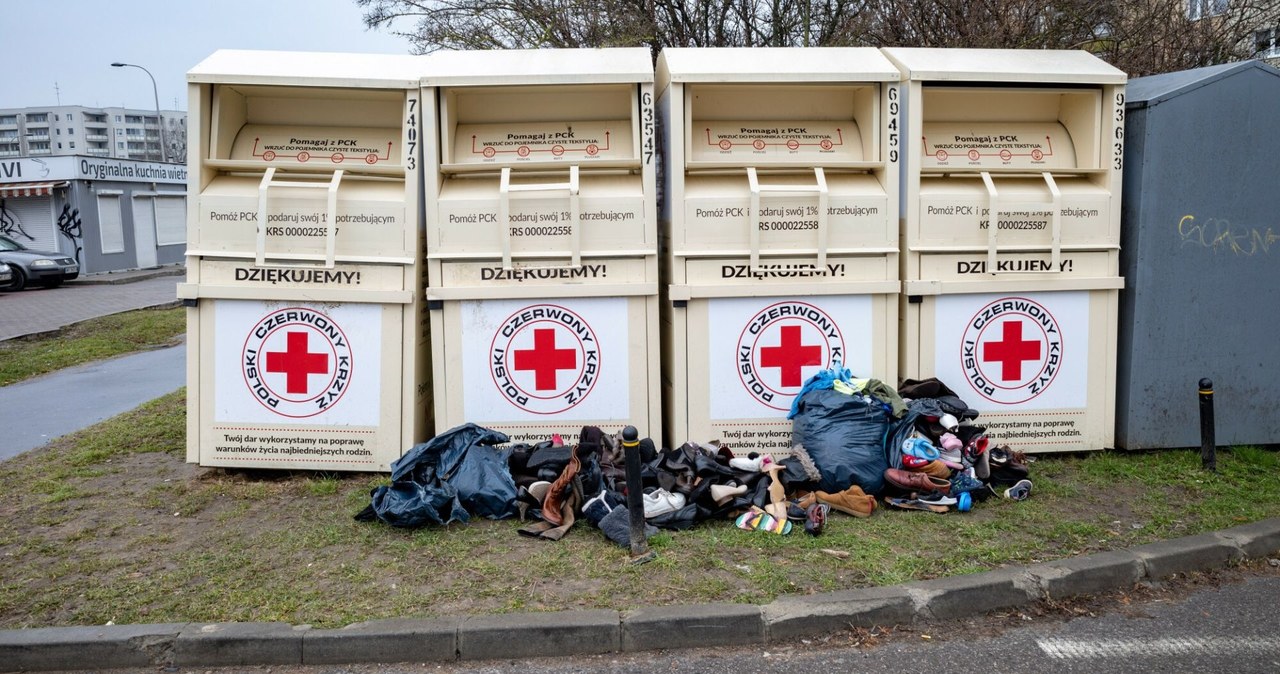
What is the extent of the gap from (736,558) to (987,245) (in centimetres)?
261

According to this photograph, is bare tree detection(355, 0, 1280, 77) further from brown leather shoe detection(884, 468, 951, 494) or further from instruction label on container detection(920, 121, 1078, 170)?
brown leather shoe detection(884, 468, 951, 494)

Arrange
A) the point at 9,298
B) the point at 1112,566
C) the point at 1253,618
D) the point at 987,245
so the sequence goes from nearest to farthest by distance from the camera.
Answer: the point at 1253,618, the point at 1112,566, the point at 987,245, the point at 9,298

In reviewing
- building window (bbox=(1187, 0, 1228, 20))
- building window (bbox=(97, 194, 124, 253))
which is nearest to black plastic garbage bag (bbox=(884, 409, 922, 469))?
building window (bbox=(1187, 0, 1228, 20))

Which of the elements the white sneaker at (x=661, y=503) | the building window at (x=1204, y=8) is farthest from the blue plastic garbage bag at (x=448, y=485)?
the building window at (x=1204, y=8)

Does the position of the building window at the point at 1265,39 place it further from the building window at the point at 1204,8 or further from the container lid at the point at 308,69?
the container lid at the point at 308,69

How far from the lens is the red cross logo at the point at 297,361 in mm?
5719

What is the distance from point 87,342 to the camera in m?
12.7

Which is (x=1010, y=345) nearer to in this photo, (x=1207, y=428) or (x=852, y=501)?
(x=1207, y=428)

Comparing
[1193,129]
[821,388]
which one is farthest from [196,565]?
[1193,129]

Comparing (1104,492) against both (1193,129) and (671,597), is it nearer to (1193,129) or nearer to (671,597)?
(1193,129)

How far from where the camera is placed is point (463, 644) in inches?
150

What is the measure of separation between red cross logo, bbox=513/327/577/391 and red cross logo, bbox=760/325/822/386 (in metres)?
1.14

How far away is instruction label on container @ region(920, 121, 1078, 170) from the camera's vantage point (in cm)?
602

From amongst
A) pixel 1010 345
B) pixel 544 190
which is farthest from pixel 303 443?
pixel 1010 345
